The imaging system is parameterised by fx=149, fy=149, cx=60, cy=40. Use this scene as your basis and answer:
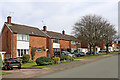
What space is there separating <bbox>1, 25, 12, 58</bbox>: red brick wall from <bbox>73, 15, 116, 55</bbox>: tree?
66.0 feet

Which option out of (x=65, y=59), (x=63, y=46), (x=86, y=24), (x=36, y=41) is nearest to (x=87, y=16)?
(x=86, y=24)

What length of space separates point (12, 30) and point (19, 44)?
2840mm

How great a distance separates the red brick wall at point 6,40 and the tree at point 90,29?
20.1 m

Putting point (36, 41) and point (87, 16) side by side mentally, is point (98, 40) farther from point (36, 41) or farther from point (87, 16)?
point (36, 41)

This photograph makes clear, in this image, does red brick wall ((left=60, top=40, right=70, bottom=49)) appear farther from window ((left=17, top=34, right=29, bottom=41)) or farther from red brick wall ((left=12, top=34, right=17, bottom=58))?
red brick wall ((left=12, top=34, right=17, bottom=58))

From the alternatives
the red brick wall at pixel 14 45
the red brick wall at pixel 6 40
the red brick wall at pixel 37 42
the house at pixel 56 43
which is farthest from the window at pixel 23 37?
the house at pixel 56 43

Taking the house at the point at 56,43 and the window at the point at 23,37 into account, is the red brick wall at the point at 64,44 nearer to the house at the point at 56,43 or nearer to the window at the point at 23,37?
the house at the point at 56,43

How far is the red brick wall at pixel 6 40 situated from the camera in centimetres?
2680

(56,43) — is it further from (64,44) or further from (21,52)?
(21,52)

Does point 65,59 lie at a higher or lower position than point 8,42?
lower

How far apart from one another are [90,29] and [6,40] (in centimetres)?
2273

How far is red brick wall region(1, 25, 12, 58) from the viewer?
87.9 feet

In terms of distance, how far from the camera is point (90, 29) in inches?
1606

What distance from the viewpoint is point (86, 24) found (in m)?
41.2
